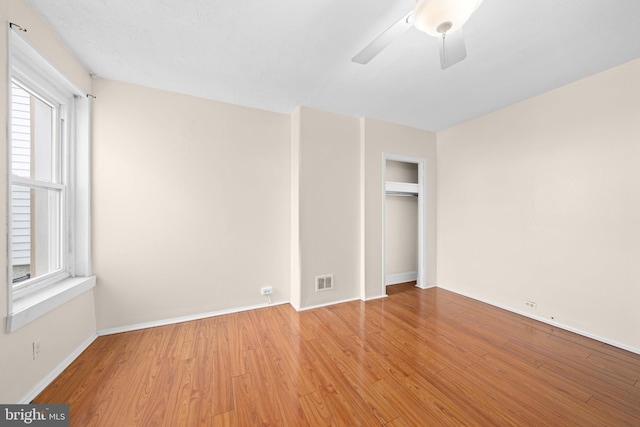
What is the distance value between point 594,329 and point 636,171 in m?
1.50

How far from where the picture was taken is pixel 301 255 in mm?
2766

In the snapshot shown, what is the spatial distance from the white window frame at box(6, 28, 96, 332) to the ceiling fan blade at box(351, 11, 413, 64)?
2170mm

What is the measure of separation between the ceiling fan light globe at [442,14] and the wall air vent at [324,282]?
2549 millimetres

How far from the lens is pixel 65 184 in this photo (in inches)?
80.0

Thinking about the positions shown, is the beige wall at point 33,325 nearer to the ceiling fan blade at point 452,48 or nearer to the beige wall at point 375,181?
the ceiling fan blade at point 452,48

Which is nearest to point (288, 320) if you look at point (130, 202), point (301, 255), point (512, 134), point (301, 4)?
point (301, 255)

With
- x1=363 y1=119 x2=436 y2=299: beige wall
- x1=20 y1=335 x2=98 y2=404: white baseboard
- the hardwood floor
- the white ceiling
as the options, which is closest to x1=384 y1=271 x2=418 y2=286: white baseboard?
x1=363 y1=119 x2=436 y2=299: beige wall

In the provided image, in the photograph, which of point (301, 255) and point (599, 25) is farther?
point (301, 255)

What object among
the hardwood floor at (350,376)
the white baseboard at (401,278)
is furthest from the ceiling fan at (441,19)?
the white baseboard at (401,278)

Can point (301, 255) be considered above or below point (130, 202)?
below

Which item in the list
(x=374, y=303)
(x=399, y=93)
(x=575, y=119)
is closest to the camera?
(x=575, y=119)

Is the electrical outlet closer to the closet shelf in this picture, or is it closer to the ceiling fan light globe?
the ceiling fan light globe

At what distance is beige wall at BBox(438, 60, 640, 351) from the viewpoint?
2.02 metres

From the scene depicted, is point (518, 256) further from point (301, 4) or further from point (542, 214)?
point (301, 4)
